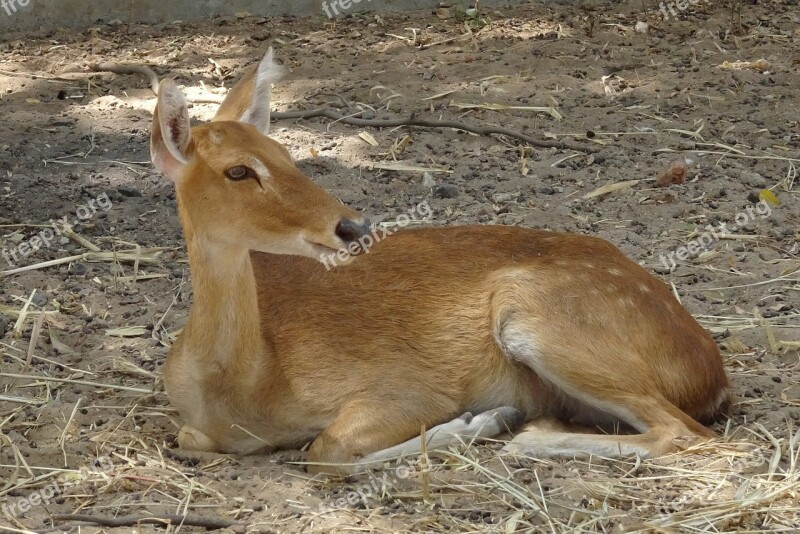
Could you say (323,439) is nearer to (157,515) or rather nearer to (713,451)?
(157,515)

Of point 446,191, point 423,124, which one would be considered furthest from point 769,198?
point 423,124

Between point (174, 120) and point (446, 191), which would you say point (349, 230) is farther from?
point (446, 191)

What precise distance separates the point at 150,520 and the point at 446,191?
3.63 m

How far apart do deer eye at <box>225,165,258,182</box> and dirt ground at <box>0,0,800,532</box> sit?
1138 mm

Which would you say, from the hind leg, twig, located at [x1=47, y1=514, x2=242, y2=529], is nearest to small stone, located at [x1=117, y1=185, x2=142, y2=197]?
the hind leg

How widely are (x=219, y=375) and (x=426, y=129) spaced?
383 centimetres

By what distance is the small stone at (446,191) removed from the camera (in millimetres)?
7207

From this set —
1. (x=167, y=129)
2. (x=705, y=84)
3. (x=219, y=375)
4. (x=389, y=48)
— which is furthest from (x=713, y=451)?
(x=389, y=48)

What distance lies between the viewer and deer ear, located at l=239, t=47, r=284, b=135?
5004mm

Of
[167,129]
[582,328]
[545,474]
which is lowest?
[545,474]

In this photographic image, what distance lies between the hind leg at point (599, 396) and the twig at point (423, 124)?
314cm

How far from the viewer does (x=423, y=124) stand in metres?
8.10

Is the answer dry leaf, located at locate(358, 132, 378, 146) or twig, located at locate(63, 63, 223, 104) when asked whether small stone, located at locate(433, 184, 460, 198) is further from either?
twig, located at locate(63, 63, 223, 104)

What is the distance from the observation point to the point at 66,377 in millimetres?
5402
